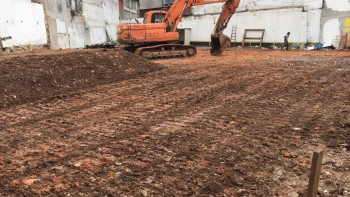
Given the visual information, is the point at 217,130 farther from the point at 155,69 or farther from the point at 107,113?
the point at 155,69

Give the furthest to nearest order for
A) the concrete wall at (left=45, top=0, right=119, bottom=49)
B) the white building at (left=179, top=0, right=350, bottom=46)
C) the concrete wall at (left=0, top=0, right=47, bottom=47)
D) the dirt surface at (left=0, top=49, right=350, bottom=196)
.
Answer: the white building at (left=179, top=0, right=350, bottom=46) < the concrete wall at (left=45, top=0, right=119, bottom=49) < the concrete wall at (left=0, top=0, right=47, bottom=47) < the dirt surface at (left=0, top=49, right=350, bottom=196)

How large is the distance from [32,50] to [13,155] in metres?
17.1

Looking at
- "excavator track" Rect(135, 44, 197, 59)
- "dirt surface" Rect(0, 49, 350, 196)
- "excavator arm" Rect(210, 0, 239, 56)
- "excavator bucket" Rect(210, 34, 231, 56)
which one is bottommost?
"dirt surface" Rect(0, 49, 350, 196)

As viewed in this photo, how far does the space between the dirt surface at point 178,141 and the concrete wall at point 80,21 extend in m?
16.1

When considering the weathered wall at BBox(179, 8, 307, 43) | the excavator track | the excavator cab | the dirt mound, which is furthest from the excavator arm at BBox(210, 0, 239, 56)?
the weathered wall at BBox(179, 8, 307, 43)

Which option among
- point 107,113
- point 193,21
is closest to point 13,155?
point 107,113

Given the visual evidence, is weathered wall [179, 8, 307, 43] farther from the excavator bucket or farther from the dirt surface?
the dirt surface

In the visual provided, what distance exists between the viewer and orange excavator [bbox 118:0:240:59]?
14914 millimetres

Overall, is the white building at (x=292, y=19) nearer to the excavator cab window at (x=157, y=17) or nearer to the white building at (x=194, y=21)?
the white building at (x=194, y=21)

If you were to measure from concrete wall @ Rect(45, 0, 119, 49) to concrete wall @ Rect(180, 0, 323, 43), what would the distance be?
988 cm

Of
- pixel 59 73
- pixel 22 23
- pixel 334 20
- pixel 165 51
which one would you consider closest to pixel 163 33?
pixel 165 51

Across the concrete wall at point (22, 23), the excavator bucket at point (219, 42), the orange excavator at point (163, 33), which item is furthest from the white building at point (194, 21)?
the excavator bucket at point (219, 42)

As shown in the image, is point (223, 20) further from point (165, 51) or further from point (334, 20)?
point (334, 20)

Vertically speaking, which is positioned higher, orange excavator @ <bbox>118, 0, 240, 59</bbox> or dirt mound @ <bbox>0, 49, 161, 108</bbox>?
orange excavator @ <bbox>118, 0, 240, 59</bbox>
